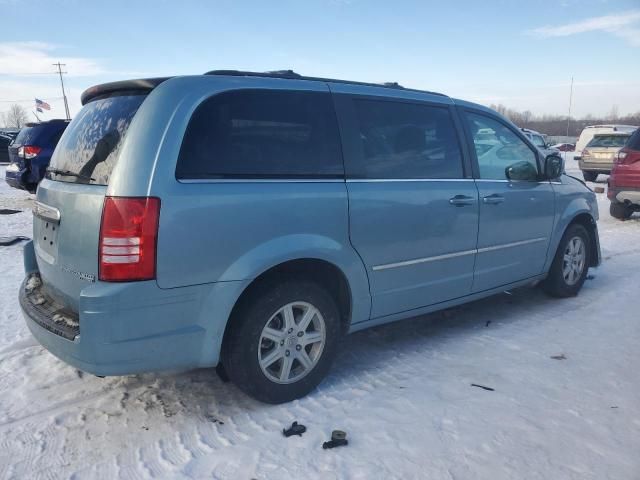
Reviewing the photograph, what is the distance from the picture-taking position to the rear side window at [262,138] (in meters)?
2.76

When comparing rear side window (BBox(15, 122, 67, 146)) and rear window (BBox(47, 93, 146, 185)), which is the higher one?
rear side window (BBox(15, 122, 67, 146))

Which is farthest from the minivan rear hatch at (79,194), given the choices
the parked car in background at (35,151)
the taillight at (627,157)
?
the taillight at (627,157)

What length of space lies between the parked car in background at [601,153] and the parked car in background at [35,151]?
15.6 m

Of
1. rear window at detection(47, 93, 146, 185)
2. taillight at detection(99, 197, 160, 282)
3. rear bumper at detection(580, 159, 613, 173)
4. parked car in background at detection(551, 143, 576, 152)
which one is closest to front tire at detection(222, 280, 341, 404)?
taillight at detection(99, 197, 160, 282)

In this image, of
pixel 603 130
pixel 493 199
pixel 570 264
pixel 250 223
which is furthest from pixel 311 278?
pixel 603 130

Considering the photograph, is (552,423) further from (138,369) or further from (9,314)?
(9,314)

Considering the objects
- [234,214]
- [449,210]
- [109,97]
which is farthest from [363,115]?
[109,97]

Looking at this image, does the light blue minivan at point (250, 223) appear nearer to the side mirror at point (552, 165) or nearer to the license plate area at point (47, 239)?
the license plate area at point (47, 239)

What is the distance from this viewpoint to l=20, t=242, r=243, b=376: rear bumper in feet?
8.31

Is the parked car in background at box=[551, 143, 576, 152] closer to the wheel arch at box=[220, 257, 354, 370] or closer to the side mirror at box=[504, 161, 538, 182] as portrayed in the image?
the side mirror at box=[504, 161, 538, 182]

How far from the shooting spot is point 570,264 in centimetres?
524

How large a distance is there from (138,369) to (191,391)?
0.70 metres

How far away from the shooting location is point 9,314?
4.50 metres

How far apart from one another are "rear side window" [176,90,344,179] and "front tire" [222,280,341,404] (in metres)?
0.67
